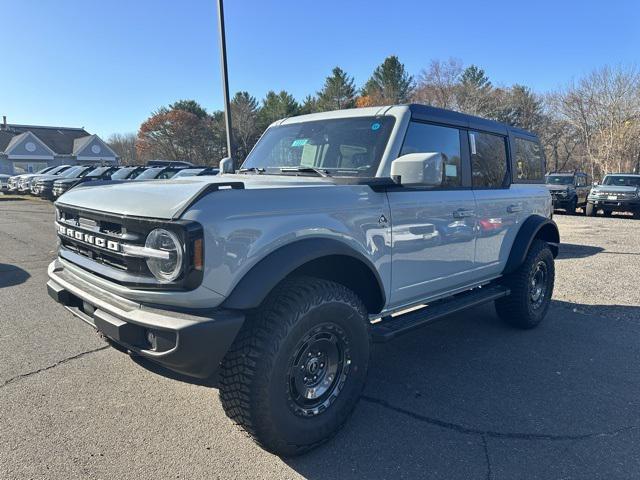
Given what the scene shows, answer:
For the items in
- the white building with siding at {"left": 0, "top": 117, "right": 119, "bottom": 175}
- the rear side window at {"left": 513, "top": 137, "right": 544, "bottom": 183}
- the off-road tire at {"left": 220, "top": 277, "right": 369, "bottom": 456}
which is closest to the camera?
the off-road tire at {"left": 220, "top": 277, "right": 369, "bottom": 456}

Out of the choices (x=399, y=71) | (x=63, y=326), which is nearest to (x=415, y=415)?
(x=63, y=326)

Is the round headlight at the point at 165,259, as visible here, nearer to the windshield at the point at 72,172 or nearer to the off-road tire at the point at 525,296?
the off-road tire at the point at 525,296

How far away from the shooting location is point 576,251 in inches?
390

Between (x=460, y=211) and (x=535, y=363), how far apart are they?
60.4 inches

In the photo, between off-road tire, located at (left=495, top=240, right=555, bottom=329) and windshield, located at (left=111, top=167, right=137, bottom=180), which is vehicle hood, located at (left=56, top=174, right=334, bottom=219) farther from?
windshield, located at (left=111, top=167, right=137, bottom=180)

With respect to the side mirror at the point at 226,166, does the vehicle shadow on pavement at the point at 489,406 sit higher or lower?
lower

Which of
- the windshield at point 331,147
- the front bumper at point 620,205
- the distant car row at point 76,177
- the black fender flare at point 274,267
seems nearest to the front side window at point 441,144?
the windshield at point 331,147

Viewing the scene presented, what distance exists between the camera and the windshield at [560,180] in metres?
19.5

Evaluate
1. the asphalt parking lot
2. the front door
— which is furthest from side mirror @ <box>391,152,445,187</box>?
the asphalt parking lot

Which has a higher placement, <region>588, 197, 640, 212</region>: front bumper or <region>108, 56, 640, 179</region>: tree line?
<region>108, 56, 640, 179</region>: tree line

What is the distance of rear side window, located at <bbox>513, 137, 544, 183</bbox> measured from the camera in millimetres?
5031

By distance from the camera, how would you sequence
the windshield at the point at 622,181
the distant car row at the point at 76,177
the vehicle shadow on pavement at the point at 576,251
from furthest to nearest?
the windshield at the point at 622,181 → the distant car row at the point at 76,177 → the vehicle shadow on pavement at the point at 576,251

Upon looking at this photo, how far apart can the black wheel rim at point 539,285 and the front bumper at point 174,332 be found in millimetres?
3832

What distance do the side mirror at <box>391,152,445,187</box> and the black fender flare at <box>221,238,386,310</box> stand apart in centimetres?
62
